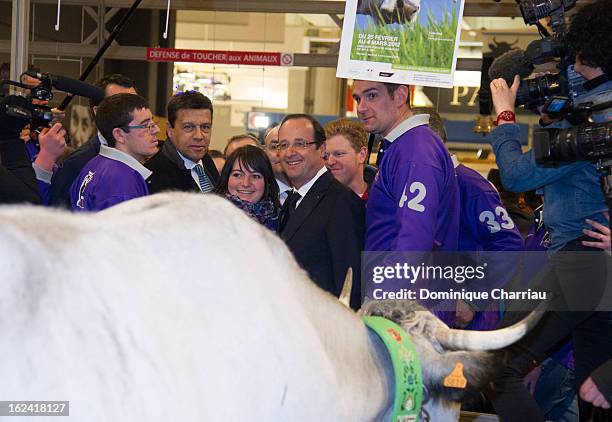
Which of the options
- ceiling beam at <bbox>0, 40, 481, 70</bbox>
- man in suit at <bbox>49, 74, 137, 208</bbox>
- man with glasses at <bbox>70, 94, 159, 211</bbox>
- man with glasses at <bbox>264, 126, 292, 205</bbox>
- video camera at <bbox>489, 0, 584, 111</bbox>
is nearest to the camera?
video camera at <bbox>489, 0, 584, 111</bbox>

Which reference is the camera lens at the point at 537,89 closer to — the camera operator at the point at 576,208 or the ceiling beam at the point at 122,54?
the camera operator at the point at 576,208

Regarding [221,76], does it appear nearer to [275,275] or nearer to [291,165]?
[291,165]

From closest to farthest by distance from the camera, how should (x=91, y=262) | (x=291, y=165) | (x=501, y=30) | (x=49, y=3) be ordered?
(x=91, y=262), (x=291, y=165), (x=49, y=3), (x=501, y=30)

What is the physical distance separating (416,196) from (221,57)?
327 inches

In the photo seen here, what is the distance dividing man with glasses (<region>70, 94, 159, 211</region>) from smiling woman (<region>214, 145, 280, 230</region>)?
43 cm

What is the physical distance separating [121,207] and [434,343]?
803 millimetres

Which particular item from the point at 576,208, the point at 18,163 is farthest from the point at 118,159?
the point at 576,208

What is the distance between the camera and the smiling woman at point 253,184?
13.5 feet

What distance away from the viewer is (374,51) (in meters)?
3.51

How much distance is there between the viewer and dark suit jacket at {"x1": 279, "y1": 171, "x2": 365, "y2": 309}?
367 cm

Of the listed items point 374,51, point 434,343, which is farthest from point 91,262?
point 374,51

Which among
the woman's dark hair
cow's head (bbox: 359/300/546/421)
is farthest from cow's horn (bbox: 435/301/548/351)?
the woman's dark hair

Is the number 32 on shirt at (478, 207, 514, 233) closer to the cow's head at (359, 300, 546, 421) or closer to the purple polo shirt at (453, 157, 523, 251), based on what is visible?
the purple polo shirt at (453, 157, 523, 251)

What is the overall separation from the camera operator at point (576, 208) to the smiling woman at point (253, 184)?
1213 millimetres
